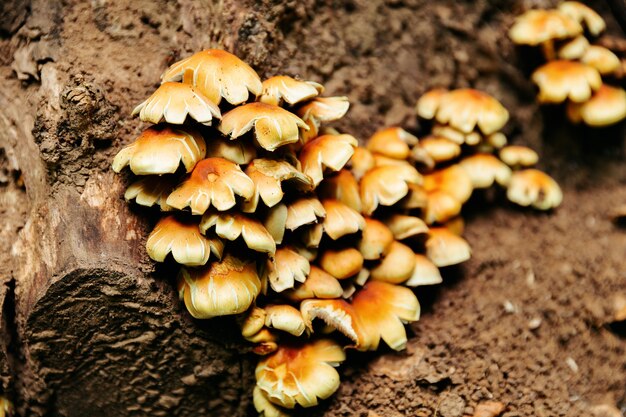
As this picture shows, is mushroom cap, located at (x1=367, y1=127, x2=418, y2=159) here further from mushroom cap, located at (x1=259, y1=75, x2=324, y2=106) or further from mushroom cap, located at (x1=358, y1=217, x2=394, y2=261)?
mushroom cap, located at (x1=259, y1=75, x2=324, y2=106)

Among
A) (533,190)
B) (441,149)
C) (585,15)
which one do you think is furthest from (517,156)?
(585,15)

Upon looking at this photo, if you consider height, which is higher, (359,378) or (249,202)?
(249,202)

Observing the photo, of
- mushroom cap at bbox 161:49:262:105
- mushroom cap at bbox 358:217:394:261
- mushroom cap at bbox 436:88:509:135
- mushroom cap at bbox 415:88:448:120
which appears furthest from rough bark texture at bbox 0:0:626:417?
mushroom cap at bbox 358:217:394:261

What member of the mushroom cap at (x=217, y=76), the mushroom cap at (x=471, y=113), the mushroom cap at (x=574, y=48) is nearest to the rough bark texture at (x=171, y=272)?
the mushroom cap at (x=471, y=113)

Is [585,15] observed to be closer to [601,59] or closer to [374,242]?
[601,59]

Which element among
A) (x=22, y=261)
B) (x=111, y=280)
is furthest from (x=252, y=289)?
(x=22, y=261)

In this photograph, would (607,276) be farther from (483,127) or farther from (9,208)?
(9,208)
